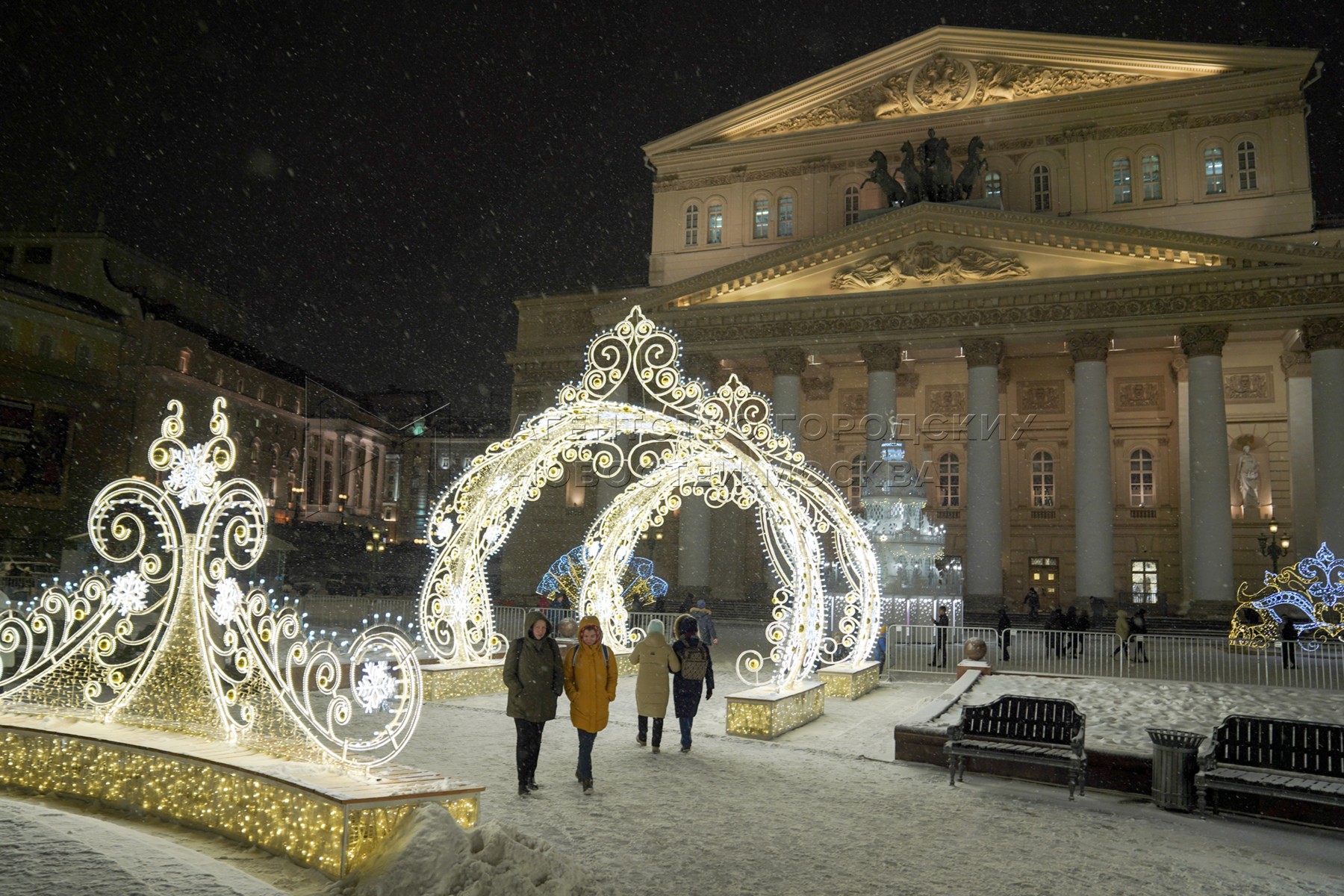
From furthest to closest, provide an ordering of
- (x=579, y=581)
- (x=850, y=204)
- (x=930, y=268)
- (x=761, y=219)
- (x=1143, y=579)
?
(x=761, y=219) < (x=850, y=204) < (x=1143, y=579) < (x=930, y=268) < (x=579, y=581)

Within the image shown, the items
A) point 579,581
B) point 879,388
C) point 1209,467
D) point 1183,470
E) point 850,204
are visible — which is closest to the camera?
point 579,581

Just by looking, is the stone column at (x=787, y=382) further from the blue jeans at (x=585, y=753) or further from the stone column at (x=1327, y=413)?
the blue jeans at (x=585, y=753)

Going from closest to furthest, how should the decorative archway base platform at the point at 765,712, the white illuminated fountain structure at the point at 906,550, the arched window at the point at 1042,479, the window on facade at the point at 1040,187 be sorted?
the decorative archway base platform at the point at 765,712 → the white illuminated fountain structure at the point at 906,550 → the window on facade at the point at 1040,187 → the arched window at the point at 1042,479

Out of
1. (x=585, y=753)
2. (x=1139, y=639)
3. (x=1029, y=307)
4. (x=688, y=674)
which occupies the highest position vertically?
(x=1029, y=307)

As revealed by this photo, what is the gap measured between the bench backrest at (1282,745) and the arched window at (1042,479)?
3223 cm

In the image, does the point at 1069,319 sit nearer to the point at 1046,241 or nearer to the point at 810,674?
the point at 1046,241

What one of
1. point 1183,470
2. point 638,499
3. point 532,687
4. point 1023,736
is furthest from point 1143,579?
point 532,687

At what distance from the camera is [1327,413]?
1185 inches

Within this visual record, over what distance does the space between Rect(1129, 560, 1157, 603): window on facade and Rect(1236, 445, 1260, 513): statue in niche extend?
3.91m

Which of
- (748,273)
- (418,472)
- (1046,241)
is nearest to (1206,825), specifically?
(1046,241)

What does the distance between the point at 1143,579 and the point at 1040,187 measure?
15.7 metres

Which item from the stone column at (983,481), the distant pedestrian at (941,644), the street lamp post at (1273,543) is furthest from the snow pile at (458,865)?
the street lamp post at (1273,543)

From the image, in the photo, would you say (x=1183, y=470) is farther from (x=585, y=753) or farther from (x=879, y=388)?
(x=585, y=753)

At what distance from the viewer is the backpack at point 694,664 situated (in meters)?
11.5
